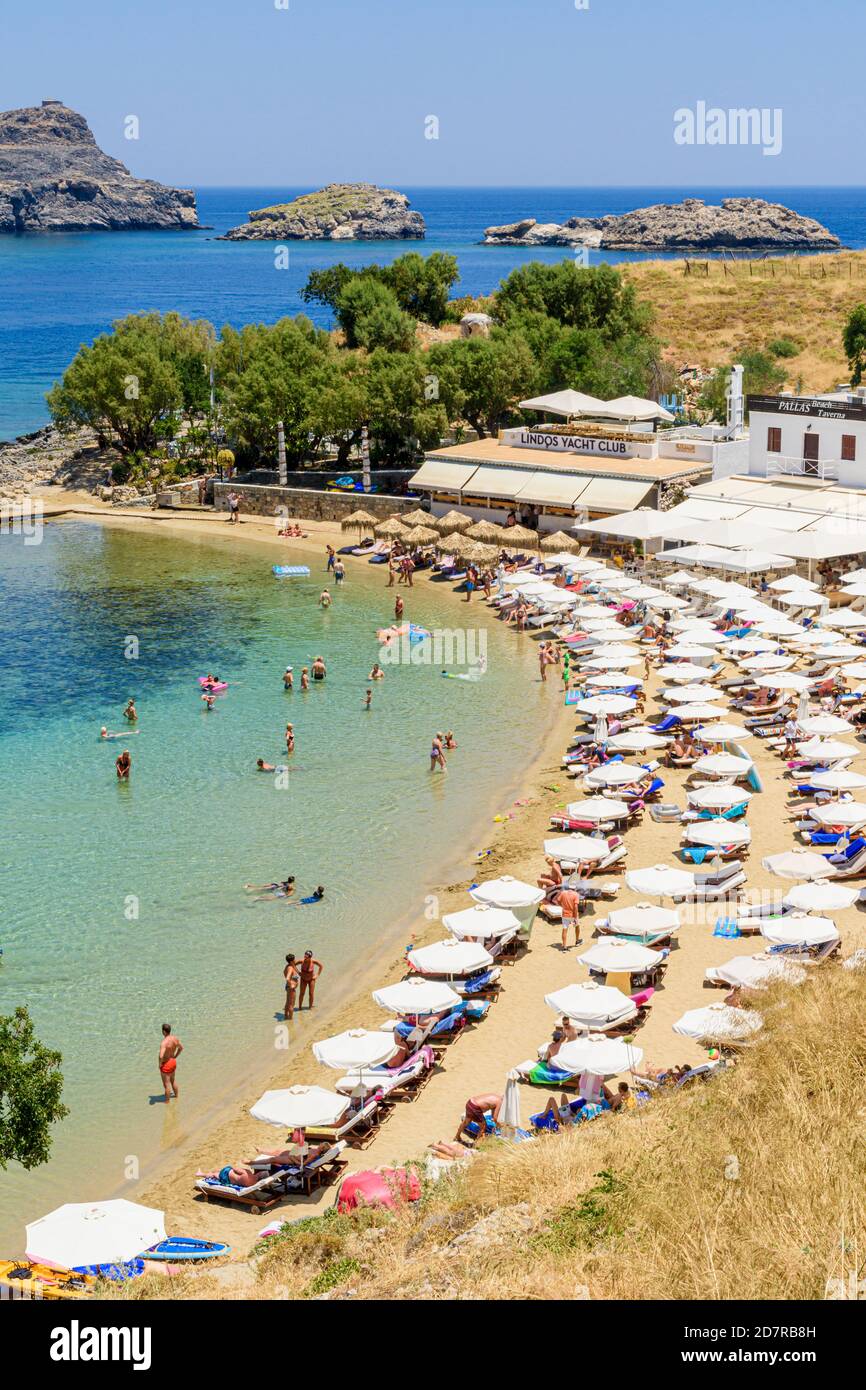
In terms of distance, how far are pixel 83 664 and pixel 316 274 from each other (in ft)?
162

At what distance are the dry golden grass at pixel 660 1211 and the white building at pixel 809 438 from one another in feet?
105

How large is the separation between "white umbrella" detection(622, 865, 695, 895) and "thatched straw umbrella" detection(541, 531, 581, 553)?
79.4ft

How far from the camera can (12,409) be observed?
304 ft

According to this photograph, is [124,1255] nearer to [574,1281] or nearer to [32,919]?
[574,1281]

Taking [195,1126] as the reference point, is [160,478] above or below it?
above

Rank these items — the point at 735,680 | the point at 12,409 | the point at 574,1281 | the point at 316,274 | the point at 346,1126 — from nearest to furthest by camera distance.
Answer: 1. the point at 574,1281
2. the point at 346,1126
3. the point at 735,680
4. the point at 316,274
5. the point at 12,409

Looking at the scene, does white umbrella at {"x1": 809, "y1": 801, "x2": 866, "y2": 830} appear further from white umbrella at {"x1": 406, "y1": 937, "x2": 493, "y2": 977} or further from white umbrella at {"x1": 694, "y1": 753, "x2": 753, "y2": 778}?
white umbrella at {"x1": 406, "y1": 937, "x2": 493, "y2": 977}

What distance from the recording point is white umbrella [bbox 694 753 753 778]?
1037 inches

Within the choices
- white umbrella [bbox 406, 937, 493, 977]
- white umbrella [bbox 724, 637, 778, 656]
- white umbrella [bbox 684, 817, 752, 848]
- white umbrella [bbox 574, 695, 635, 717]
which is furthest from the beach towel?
white umbrella [bbox 724, 637, 778, 656]

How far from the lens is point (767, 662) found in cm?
3200

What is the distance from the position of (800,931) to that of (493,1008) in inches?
172

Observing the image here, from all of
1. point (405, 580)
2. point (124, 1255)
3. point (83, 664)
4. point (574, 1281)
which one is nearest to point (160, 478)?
point (405, 580)

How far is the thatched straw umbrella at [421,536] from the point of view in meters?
47.6

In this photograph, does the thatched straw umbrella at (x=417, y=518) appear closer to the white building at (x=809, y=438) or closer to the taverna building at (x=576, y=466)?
the taverna building at (x=576, y=466)
